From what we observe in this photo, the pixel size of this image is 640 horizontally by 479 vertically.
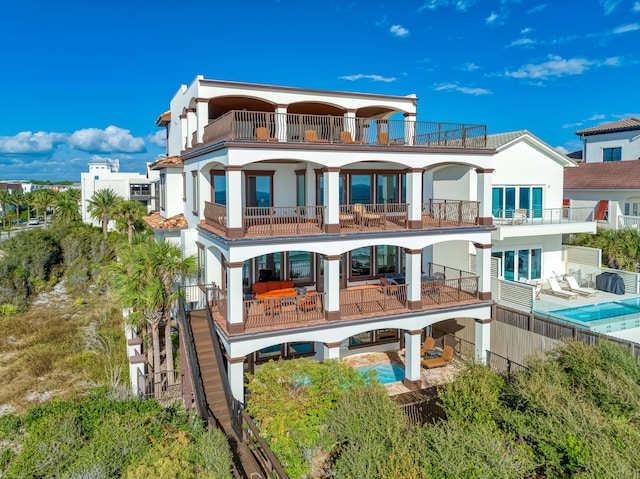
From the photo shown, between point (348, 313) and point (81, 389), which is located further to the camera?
point (81, 389)

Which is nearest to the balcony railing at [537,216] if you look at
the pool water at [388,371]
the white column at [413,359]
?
the white column at [413,359]

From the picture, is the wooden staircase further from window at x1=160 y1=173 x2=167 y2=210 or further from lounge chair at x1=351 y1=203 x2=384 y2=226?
→ window at x1=160 y1=173 x2=167 y2=210

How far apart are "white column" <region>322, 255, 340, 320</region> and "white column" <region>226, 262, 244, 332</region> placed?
10.7 feet

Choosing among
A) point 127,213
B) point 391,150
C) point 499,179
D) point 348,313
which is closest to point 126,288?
point 348,313

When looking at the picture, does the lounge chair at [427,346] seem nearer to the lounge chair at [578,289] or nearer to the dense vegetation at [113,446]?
the lounge chair at [578,289]

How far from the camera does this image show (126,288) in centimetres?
1677

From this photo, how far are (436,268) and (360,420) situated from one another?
14371 mm

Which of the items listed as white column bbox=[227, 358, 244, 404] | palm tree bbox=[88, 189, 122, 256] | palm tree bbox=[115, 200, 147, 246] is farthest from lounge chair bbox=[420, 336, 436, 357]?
palm tree bbox=[88, 189, 122, 256]

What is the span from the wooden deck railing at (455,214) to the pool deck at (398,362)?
19.8 feet

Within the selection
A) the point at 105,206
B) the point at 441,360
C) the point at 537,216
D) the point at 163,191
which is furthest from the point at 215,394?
the point at 105,206

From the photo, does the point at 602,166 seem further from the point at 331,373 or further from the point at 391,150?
the point at 331,373

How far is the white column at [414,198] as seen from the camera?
18422 mm

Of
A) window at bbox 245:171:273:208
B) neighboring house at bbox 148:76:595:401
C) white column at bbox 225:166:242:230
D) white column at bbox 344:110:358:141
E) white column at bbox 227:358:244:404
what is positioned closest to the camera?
white column at bbox 225:166:242:230

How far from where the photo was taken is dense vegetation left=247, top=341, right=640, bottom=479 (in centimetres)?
949
